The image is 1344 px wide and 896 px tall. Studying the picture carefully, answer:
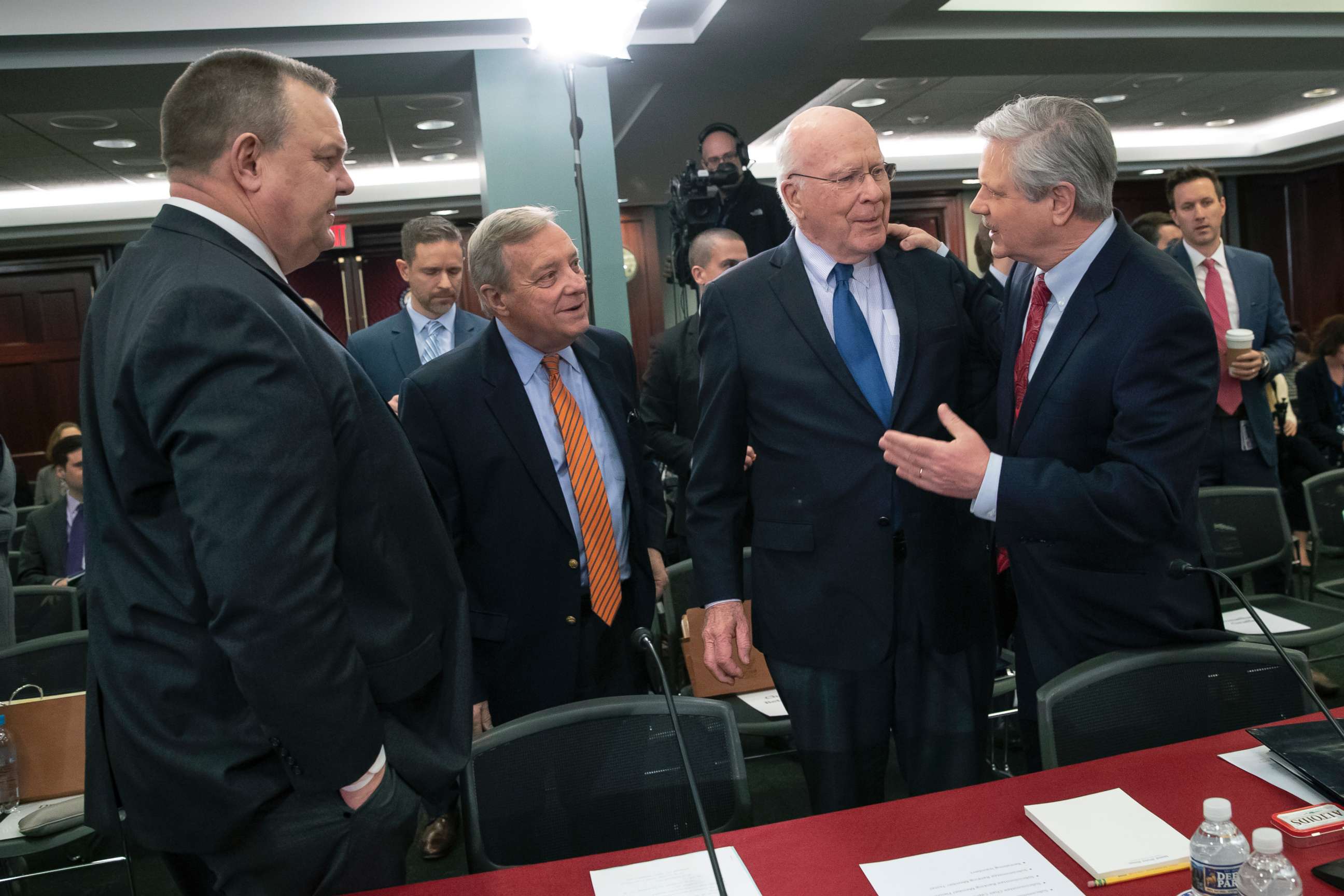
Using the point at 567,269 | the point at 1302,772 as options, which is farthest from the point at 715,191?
the point at 1302,772

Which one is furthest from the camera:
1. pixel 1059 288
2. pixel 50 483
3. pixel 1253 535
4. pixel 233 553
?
pixel 50 483

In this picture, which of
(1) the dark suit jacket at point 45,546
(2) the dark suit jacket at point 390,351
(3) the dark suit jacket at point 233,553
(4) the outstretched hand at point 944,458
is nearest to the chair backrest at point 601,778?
(3) the dark suit jacket at point 233,553

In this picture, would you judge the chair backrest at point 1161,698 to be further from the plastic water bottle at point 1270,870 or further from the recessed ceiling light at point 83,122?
the recessed ceiling light at point 83,122

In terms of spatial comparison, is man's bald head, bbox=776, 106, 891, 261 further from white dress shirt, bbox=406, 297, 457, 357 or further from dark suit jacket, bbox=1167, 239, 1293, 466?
dark suit jacket, bbox=1167, 239, 1293, 466

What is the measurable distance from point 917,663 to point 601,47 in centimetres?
263

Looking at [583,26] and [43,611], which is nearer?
[43,611]

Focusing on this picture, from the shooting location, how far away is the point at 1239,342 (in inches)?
141

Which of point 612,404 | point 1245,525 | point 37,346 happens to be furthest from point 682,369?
point 37,346

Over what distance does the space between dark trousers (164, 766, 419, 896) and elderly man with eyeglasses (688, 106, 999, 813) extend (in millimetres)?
769

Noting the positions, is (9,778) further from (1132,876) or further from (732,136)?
(732,136)

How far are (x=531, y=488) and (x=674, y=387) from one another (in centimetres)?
131

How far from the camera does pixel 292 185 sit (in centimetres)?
136

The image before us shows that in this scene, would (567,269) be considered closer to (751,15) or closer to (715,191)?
(715,191)

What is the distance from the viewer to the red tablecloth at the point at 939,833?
1.20m
